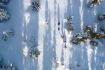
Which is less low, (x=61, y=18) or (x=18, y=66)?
(x=61, y=18)

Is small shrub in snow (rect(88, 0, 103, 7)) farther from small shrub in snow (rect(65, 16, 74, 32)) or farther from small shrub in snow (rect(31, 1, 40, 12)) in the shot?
small shrub in snow (rect(31, 1, 40, 12))

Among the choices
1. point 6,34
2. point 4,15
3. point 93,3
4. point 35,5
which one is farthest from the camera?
point 93,3

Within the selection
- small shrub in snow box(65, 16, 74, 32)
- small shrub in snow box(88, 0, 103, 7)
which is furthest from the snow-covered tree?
small shrub in snow box(88, 0, 103, 7)

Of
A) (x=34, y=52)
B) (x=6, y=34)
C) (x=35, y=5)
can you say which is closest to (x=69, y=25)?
(x=35, y=5)

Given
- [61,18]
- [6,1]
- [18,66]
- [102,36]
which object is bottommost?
[18,66]

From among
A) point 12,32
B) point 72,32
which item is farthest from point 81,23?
point 12,32

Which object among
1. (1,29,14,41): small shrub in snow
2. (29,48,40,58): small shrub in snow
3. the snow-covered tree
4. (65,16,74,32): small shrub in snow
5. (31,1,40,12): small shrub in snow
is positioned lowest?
(29,48,40,58): small shrub in snow

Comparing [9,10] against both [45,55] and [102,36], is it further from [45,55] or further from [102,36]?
[102,36]

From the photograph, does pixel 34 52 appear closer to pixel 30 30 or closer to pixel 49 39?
pixel 49 39
